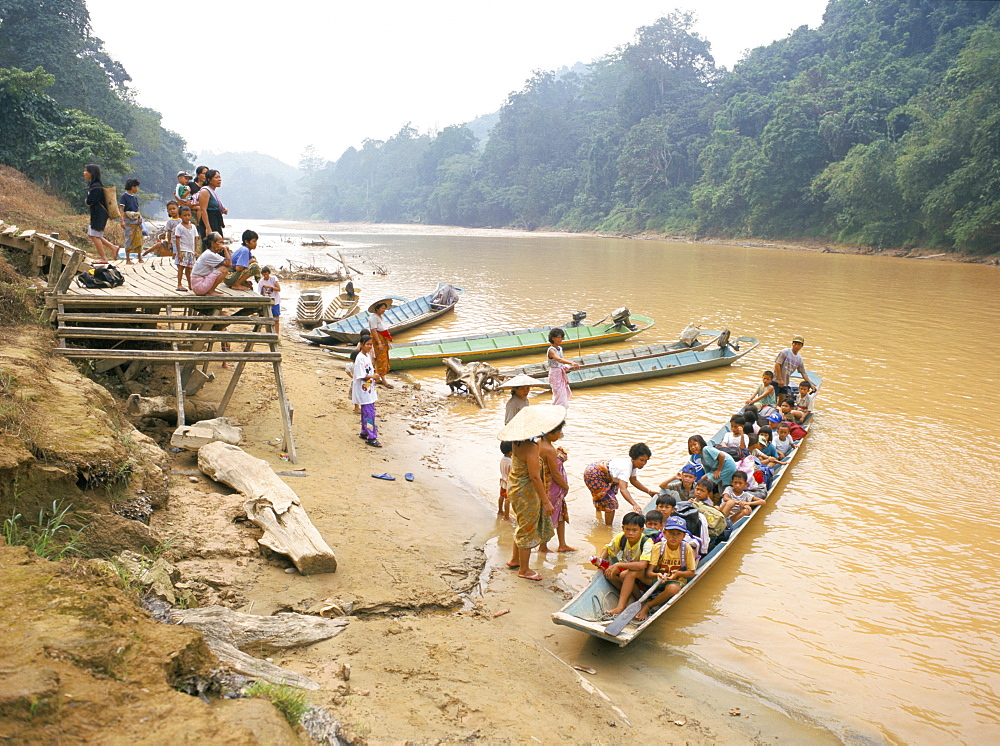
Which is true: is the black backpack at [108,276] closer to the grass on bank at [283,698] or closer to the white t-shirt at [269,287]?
the white t-shirt at [269,287]

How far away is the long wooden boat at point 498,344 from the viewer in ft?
44.2

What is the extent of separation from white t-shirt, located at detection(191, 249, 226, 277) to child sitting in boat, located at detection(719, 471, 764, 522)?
5831mm

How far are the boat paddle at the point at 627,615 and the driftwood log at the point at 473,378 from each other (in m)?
6.53

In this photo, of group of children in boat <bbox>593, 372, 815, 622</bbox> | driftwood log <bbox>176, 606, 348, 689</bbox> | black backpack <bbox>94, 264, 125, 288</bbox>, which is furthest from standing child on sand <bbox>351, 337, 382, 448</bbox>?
driftwood log <bbox>176, 606, 348, 689</bbox>

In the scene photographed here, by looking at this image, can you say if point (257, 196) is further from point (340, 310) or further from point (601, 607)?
point (601, 607)

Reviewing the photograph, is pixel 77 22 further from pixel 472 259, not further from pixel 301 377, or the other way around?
pixel 301 377

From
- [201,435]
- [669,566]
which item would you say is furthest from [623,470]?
[201,435]

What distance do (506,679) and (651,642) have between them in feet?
5.35

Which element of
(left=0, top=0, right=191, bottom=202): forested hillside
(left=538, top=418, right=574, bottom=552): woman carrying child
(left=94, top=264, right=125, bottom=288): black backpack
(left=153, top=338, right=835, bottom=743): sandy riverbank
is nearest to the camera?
(left=153, top=338, right=835, bottom=743): sandy riverbank

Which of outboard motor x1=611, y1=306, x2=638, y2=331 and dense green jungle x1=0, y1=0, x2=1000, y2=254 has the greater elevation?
dense green jungle x1=0, y1=0, x2=1000, y2=254

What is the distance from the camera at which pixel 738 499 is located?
6.93 m

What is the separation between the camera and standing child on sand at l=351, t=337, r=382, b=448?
8227 mm

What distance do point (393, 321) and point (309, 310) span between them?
7.07 ft

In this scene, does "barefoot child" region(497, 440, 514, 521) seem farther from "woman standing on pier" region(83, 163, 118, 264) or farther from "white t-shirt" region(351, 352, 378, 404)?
"woman standing on pier" region(83, 163, 118, 264)
